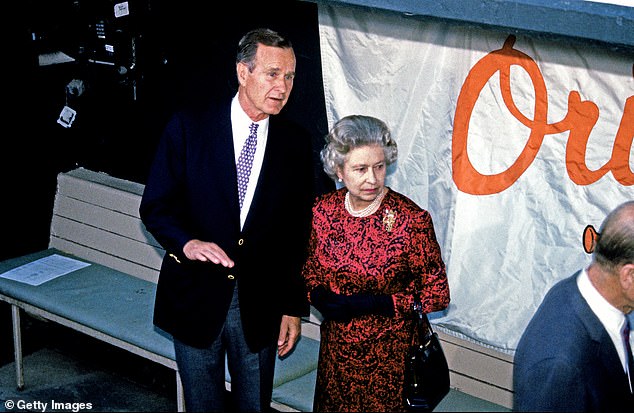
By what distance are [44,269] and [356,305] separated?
110 inches

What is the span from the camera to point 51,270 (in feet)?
18.5

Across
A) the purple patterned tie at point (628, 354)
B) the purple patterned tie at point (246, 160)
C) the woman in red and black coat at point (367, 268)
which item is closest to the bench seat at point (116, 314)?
the woman in red and black coat at point (367, 268)

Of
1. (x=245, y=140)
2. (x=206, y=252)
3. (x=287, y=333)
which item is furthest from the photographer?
(x=287, y=333)

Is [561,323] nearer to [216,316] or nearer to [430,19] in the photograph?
[216,316]

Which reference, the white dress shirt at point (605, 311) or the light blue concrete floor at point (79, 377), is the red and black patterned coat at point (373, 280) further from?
the light blue concrete floor at point (79, 377)

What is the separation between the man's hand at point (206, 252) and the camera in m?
3.37

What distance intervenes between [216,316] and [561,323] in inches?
60.6

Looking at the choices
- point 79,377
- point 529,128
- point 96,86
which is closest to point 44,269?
point 79,377

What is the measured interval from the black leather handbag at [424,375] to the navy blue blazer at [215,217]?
0.60 meters

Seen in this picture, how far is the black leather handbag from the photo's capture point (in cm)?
358

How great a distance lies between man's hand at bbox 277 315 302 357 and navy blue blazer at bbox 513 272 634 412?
1.41 m

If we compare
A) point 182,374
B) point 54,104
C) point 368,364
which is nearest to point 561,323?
point 368,364

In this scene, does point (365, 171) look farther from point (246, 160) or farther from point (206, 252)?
point (206, 252)

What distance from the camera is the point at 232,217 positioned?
361 centimetres
